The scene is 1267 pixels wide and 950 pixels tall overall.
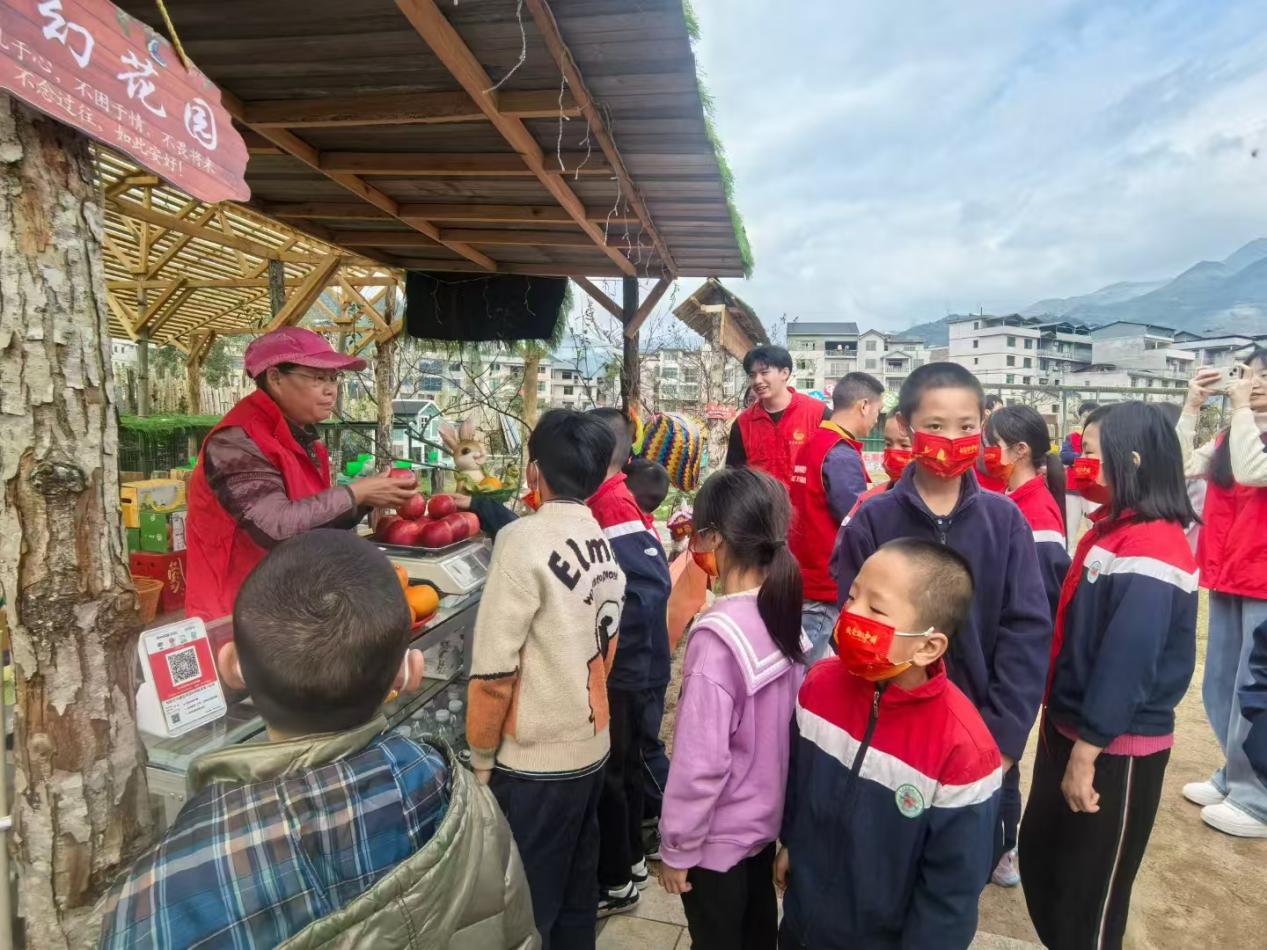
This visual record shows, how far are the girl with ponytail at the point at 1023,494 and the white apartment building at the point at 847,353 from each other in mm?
59557

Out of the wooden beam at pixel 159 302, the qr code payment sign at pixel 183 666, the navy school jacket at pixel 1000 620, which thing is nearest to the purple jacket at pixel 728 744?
the navy school jacket at pixel 1000 620

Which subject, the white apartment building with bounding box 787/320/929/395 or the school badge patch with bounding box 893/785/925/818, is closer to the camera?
the school badge patch with bounding box 893/785/925/818

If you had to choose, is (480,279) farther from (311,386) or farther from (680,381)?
(680,381)

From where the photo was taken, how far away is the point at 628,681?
9.17ft

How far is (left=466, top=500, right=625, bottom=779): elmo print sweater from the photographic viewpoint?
6.32ft

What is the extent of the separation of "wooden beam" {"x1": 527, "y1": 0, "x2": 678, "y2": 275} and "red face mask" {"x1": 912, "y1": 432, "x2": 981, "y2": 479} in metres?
1.66

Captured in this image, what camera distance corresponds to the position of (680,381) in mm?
14438

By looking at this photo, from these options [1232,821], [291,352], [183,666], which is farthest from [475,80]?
[1232,821]

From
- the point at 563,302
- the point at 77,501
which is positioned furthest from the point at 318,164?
the point at 563,302

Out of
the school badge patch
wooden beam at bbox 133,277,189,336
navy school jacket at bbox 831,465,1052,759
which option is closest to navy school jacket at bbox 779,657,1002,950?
the school badge patch

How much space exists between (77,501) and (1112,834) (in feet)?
8.94

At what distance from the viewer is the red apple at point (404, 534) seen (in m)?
2.93

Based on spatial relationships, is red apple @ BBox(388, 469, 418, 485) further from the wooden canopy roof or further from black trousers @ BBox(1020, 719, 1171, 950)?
black trousers @ BBox(1020, 719, 1171, 950)

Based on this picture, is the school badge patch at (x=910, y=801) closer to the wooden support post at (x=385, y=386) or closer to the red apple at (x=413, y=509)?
the red apple at (x=413, y=509)
